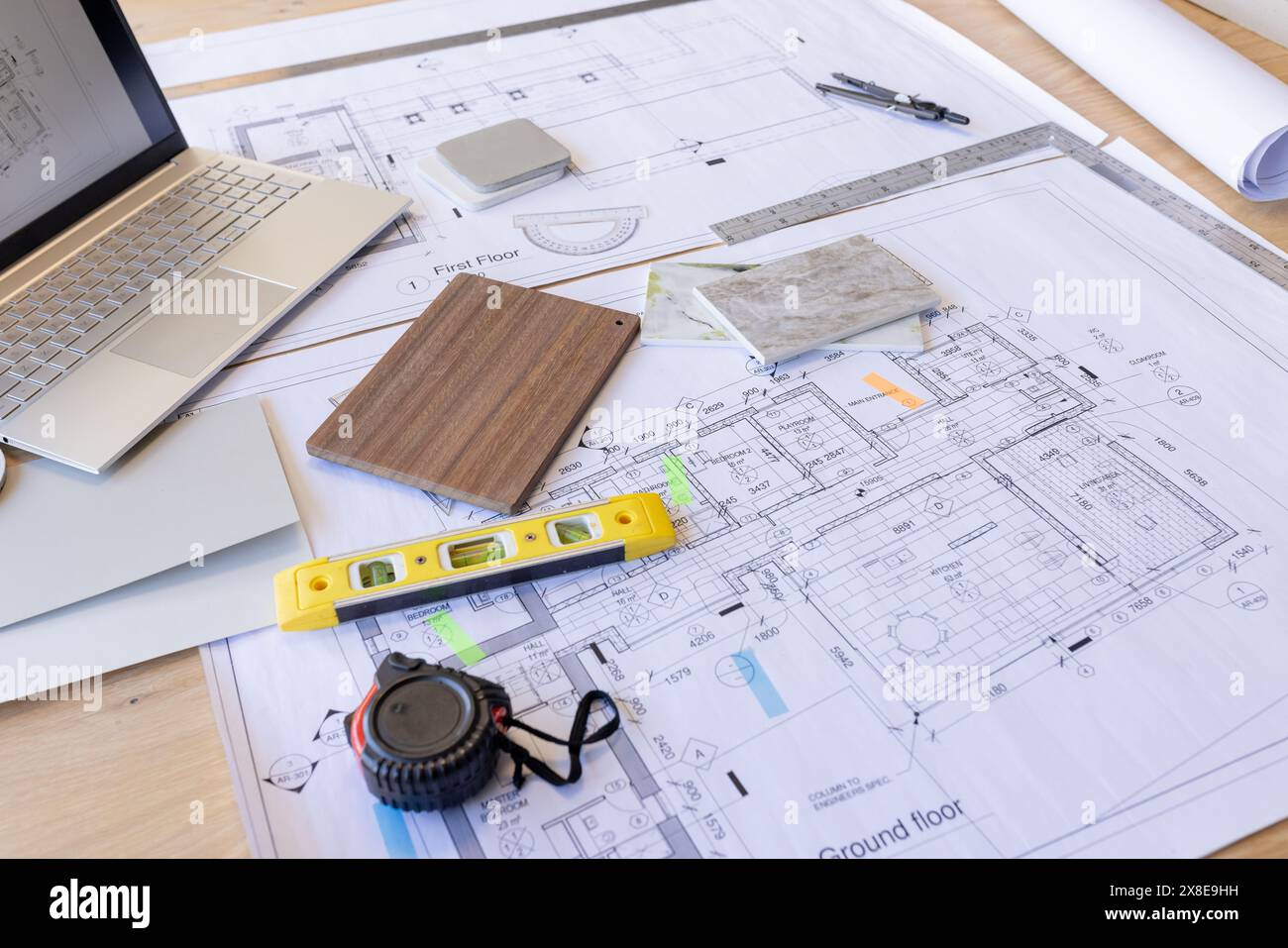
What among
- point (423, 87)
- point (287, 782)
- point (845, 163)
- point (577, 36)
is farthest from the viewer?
point (577, 36)

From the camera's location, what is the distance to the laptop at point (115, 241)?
0.85 m

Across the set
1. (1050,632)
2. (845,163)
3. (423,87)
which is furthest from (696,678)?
(423,87)

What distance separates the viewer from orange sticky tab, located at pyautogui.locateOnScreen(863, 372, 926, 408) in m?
0.89

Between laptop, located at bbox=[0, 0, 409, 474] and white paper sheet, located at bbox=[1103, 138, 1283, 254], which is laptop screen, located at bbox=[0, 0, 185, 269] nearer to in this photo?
laptop, located at bbox=[0, 0, 409, 474]

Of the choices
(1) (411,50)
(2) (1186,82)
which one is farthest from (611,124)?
(2) (1186,82)

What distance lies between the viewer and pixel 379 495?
2.65ft

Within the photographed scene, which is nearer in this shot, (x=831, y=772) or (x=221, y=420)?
(x=831, y=772)

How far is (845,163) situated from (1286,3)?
0.72 metres

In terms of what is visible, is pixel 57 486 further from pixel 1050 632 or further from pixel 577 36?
pixel 577 36

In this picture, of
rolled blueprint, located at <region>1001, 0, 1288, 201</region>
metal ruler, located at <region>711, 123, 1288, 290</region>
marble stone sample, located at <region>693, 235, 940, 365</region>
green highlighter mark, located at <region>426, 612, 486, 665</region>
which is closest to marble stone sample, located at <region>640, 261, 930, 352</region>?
marble stone sample, located at <region>693, 235, 940, 365</region>

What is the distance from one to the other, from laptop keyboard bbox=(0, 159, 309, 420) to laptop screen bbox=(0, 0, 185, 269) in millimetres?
44

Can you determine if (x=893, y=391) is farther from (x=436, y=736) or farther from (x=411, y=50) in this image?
(x=411, y=50)

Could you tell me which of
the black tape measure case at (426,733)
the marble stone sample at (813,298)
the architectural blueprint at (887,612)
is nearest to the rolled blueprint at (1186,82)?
the architectural blueprint at (887,612)

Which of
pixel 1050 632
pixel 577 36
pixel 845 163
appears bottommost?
pixel 1050 632
